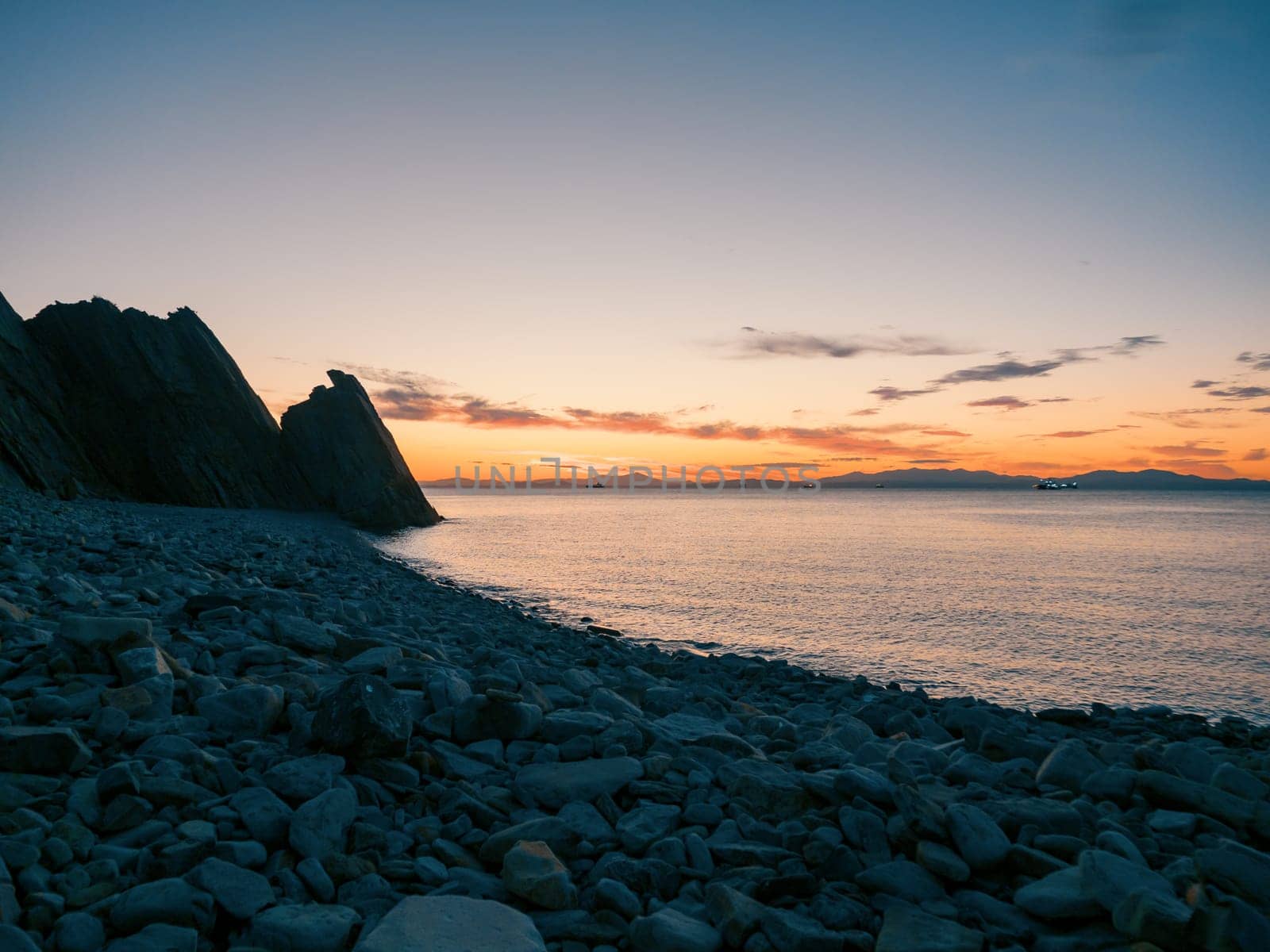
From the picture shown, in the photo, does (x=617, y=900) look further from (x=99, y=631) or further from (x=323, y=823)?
(x=99, y=631)

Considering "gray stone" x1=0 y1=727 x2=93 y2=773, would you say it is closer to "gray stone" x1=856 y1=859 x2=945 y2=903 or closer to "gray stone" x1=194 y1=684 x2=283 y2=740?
"gray stone" x1=194 y1=684 x2=283 y2=740

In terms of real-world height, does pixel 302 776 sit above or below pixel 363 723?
below

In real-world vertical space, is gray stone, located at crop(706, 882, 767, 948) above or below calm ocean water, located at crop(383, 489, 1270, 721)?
above

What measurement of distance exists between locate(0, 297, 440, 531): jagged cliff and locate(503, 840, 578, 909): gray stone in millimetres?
51116

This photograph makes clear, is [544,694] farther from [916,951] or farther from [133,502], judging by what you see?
[133,502]

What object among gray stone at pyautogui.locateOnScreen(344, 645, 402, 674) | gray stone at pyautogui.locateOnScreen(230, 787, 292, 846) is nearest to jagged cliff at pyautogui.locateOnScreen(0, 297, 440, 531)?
gray stone at pyautogui.locateOnScreen(344, 645, 402, 674)

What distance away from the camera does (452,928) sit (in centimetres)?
339

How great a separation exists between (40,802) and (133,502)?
56146 millimetres

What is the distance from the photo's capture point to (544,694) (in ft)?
23.2

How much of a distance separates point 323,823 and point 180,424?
6146cm

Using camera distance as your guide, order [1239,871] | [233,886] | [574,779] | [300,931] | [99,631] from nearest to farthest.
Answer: [300,931] → [233,886] → [1239,871] → [574,779] → [99,631]

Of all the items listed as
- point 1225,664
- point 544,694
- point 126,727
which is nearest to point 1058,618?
point 1225,664

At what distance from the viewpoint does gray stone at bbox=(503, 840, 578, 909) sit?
3803 mm

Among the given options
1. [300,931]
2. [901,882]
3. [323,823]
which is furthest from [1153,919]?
[323,823]
